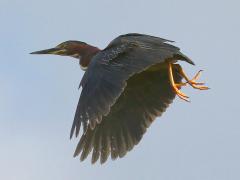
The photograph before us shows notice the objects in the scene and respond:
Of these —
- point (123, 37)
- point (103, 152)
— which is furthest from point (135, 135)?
point (123, 37)

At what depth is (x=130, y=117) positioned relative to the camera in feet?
54.8

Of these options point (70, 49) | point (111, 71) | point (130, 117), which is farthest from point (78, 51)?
point (111, 71)

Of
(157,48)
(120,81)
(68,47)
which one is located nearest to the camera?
(120,81)

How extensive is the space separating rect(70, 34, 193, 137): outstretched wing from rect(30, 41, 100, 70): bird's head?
1477mm

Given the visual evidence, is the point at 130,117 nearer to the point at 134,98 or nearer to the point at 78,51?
the point at 134,98

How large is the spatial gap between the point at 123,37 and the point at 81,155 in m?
2.03

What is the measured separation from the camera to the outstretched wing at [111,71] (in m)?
14.1

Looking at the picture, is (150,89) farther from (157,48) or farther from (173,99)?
(157,48)

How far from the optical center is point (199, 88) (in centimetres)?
1672

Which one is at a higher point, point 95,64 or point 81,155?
point 95,64

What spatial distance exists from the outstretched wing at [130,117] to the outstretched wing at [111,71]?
108cm

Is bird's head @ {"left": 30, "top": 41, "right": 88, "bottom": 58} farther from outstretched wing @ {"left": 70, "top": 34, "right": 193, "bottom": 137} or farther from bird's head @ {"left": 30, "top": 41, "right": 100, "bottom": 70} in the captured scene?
outstretched wing @ {"left": 70, "top": 34, "right": 193, "bottom": 137}

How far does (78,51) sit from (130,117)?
5.13ft

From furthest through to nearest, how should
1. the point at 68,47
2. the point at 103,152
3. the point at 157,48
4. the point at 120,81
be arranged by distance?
the point at 68,47 → the point at 103,152 → the point at 157,48 → the point at 120,81
